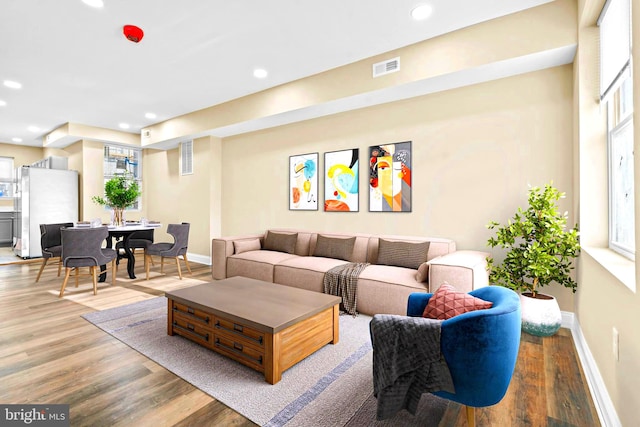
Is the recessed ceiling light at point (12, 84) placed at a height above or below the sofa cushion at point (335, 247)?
above

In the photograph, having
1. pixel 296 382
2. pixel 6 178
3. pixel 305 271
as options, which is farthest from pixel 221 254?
pixel 6 178

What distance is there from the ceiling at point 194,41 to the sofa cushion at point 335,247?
2.20 metres

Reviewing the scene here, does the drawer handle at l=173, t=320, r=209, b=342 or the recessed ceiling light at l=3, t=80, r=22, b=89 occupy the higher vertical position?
the recessed ceiling light at l=3, t=80, r=22, b=89

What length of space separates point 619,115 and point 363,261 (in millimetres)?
2703

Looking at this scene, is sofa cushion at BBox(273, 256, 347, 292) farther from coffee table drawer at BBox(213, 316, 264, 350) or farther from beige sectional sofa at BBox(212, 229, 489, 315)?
coffee table drawer at BBox(213, 316, 264, 350)

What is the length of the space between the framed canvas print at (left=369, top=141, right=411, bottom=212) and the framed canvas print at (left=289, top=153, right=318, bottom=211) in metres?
0.97

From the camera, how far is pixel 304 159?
4.99m

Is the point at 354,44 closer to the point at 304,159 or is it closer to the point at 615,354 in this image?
the point at 304,159

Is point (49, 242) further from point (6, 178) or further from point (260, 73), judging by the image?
point (6, 178)

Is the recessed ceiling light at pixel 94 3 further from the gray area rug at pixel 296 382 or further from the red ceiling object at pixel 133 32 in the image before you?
the gray area rug at pixel 296 382

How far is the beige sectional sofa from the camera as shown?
115 inches

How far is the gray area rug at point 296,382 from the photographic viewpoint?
1.73 metres

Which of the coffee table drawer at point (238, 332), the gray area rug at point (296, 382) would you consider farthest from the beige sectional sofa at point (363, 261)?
the coffee table drawer at point (238, 332)

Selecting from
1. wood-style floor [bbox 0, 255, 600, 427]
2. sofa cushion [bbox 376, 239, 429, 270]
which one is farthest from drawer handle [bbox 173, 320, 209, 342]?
sofa cushion [bbox 376, 239, 429, 270]
